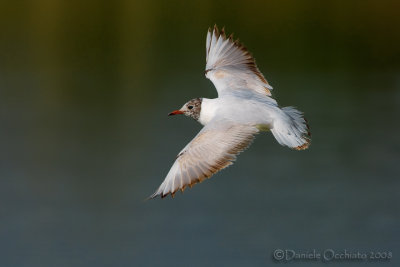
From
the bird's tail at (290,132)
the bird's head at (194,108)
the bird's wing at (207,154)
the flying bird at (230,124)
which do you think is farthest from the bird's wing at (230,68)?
the bird's wing at (207,154)

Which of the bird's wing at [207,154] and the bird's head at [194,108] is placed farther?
the bird's head at [194,108]

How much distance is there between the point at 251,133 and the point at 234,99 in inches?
17.9

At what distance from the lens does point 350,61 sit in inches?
513

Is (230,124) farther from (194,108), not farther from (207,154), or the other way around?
(194,108)

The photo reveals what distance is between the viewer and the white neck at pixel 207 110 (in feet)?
15.2

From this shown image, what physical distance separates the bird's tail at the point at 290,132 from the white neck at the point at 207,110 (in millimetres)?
387

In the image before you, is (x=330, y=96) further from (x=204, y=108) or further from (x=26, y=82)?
(x=204, y=108)

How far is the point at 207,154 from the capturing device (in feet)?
13.6

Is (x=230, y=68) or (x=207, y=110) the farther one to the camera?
(x=230, y=68)

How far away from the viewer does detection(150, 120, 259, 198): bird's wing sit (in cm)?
407

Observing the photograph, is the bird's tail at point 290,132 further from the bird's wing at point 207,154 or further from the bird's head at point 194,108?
the bird's head at point 194,108

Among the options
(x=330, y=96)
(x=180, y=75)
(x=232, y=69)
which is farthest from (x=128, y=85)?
(x=232, y=69)

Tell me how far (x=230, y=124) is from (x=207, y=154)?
0.25 m

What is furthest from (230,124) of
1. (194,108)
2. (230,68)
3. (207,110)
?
(230,68)
